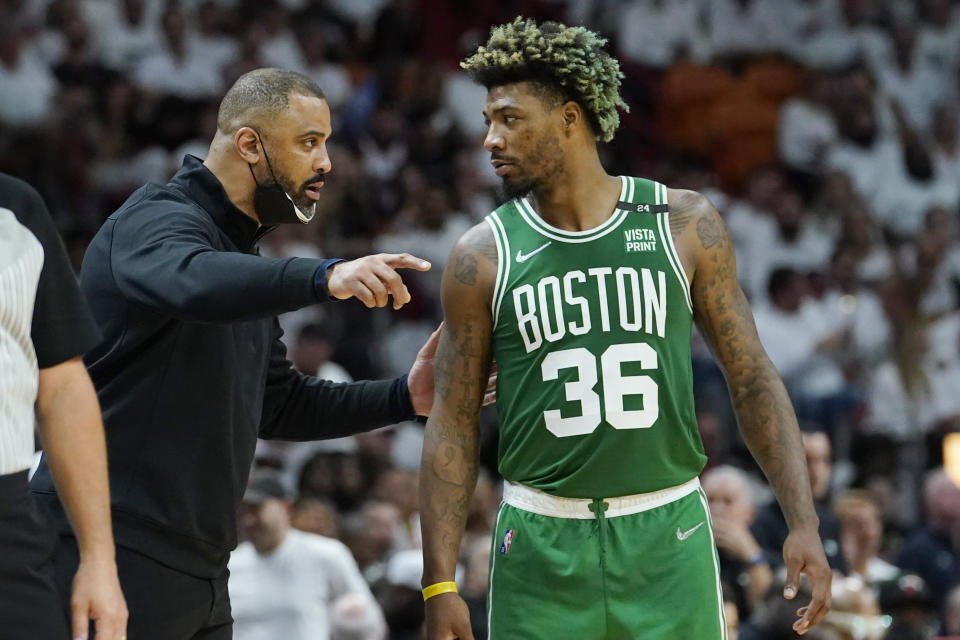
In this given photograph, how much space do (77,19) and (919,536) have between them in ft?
23.1

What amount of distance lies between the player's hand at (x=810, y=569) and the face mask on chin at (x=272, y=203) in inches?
68.3

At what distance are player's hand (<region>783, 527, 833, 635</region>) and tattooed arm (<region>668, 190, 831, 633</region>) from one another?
0.27 ft

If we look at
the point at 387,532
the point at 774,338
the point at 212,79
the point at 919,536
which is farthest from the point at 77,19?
the point at 919,536

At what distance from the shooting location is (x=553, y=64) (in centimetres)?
448

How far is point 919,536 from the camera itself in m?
9.15

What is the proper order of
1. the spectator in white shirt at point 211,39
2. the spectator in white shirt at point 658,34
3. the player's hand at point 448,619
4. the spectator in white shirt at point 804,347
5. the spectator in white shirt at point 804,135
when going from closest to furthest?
the player's hand at point 448,619 < the spectator in white shirt at point 804,347 < the spectator in white shirt at point 211,39 < the spectator in white shirt at point 804,135 < the spectator in white shirt at point 658,34

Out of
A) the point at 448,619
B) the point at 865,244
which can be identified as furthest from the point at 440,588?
the point at 865,244

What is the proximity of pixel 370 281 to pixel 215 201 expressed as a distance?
1.05m

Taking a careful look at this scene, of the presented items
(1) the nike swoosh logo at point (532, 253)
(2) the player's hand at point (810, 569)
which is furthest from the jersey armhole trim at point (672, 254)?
(2) the player's hand at point (810, 569)

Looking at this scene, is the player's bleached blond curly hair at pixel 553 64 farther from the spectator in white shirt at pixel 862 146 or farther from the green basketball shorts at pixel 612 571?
the spectator in white shirt at pixel 862 146

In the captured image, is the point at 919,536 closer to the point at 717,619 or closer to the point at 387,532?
the point at 387,532

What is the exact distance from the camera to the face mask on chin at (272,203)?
4.48 m

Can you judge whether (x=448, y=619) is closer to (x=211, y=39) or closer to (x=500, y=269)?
(x=500, y=269)

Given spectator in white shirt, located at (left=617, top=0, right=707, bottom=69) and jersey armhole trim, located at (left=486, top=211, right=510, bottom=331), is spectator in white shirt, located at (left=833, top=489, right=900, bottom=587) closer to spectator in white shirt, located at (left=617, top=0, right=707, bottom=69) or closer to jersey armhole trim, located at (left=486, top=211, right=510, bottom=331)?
jersey armhole trim, located at (left=486, top=211, right=510, bottom=331)
